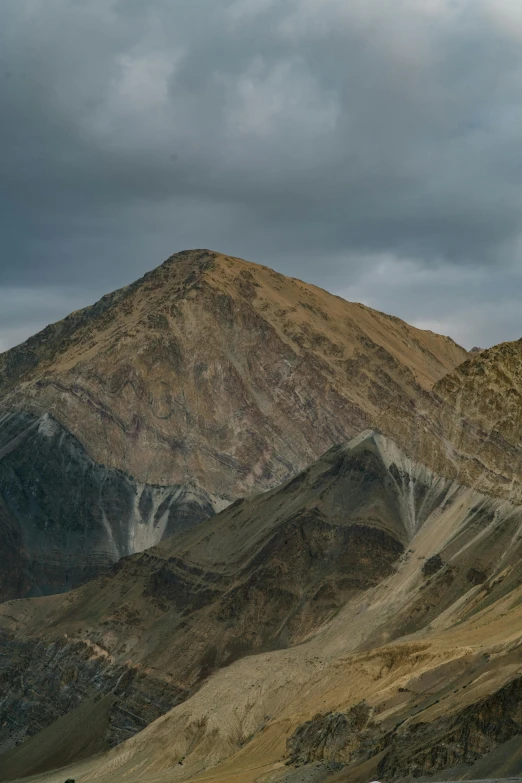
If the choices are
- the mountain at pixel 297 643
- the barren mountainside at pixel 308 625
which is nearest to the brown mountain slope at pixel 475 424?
the barren mountainside at pixel 308 625

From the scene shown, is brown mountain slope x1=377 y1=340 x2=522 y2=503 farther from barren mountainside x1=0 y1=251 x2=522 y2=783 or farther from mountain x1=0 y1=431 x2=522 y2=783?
mountain x1=0 y1=431 x2=522 y2=783

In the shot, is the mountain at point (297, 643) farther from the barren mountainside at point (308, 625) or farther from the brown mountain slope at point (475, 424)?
the brown mountain slope at point (475, 424)

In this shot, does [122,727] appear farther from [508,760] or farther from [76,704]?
[508,760]

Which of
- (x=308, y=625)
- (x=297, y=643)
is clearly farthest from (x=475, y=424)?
(x=297, y=643)

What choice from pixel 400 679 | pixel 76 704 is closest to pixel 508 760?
pixel 400 679

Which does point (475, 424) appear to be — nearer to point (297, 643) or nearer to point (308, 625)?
point (308, 625)

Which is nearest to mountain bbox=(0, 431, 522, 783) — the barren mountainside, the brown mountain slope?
the barren mountainside

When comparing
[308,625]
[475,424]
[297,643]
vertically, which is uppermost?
[475,424]

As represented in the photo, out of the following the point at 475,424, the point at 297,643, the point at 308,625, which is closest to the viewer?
the point at 297,643

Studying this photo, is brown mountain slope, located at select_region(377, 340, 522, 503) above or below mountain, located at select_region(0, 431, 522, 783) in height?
above
